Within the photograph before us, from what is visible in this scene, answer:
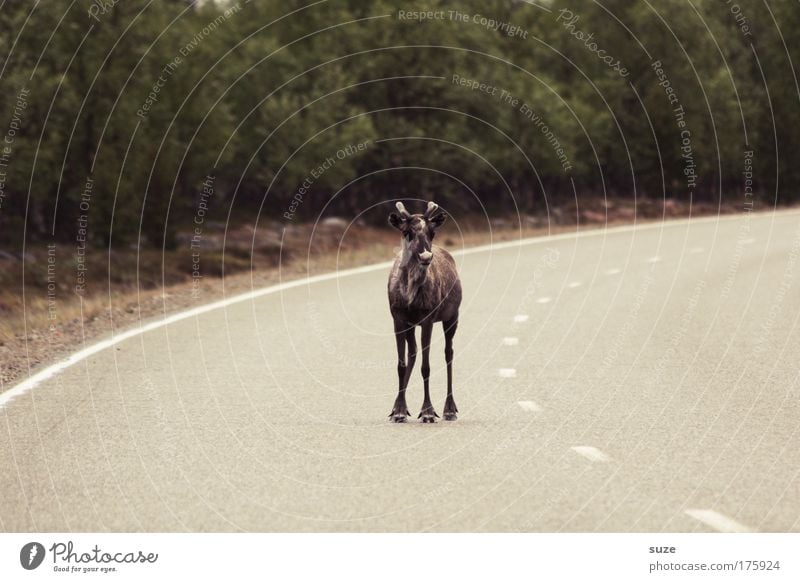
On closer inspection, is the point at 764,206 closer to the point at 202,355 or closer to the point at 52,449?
the point at 202,355

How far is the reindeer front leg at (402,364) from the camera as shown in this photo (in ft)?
29.8

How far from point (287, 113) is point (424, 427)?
2865 centimetres

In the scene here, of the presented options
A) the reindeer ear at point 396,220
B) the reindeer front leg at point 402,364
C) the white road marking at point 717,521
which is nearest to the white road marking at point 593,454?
the reindeer front leg at point 402,364

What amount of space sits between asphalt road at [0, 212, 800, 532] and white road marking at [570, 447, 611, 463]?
20mm

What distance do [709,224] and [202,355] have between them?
3117cm

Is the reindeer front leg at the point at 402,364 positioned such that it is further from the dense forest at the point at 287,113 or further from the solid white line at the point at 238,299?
the dense forest at the point at 287,113

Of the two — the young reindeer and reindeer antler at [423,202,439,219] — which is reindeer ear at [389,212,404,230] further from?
reindeer antler at [423,202,439,219]

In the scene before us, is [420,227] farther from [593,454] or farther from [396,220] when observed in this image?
[593,454]

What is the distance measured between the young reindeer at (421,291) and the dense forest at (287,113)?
15893mm

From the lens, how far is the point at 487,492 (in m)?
7.63

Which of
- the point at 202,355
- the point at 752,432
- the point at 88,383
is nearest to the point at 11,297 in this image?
the point at 202,355

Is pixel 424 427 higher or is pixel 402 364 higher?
pixel 402 364

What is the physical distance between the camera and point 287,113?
123ft

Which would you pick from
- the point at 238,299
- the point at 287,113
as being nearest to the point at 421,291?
Result: the point at 238,299
